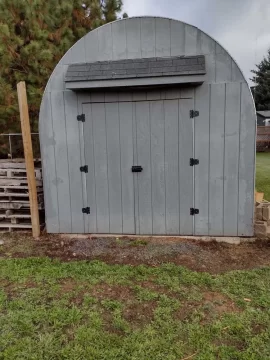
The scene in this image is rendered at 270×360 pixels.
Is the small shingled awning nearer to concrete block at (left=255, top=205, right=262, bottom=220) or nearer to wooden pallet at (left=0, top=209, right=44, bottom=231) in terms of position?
concrete block at (left=255, top=205, right=262, bottom=220)

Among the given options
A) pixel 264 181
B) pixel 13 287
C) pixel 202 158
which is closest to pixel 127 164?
pixel 202 158

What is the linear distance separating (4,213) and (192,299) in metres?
3.87

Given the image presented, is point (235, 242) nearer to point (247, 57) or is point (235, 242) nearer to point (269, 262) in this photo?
point (269, 262)

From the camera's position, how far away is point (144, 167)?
449cm

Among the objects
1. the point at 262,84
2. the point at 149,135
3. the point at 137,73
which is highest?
the point at 262,84

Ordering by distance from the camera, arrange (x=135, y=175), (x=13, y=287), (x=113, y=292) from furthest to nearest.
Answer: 1. (x=135, y=175)
2. (x=13, y=287)
3. (x=113, y=292)

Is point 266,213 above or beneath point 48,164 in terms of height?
beneath

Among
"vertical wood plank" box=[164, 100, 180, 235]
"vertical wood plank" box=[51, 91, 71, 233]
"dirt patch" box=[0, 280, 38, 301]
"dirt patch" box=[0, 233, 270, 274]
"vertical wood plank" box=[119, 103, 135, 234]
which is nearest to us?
"dirt patch" box=[0, 280, 38, 301]

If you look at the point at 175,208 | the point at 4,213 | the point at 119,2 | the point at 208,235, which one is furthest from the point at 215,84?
the point at 4,213

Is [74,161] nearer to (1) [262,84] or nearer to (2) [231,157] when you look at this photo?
(2) [231,157]

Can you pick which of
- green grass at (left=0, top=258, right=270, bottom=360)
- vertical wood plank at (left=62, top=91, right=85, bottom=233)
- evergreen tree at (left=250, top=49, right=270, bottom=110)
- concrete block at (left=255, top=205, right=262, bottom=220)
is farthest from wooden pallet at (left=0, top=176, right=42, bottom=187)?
evergreen tree at (left=250, top=49, right=270, bottom=110)

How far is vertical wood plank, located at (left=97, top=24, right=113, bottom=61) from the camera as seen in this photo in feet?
13.9

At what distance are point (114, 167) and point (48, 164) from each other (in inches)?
43.0

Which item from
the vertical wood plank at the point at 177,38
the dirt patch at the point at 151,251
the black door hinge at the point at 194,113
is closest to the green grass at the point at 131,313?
the dirt patch at the point at 151,251
